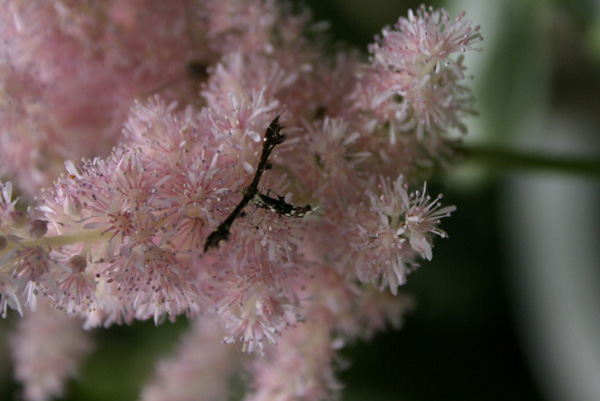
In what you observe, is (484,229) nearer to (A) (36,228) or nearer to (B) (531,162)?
(B) (531,162)

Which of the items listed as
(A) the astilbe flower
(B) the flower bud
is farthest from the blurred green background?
(B) the flower bud

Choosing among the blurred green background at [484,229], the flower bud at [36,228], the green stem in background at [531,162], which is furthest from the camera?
the blurred green background at [484,229]

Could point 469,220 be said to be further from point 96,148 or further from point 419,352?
point 96,148

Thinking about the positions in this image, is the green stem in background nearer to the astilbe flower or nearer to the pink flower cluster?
the pink flower cluster

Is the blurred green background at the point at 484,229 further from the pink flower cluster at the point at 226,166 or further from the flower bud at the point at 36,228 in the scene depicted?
the flower bud at the point at 36,228

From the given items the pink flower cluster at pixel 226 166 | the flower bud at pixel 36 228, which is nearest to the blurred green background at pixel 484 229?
the pink flower cluster at pixel 226 166

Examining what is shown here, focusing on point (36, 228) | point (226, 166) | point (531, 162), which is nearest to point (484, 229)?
point (531, 162)
